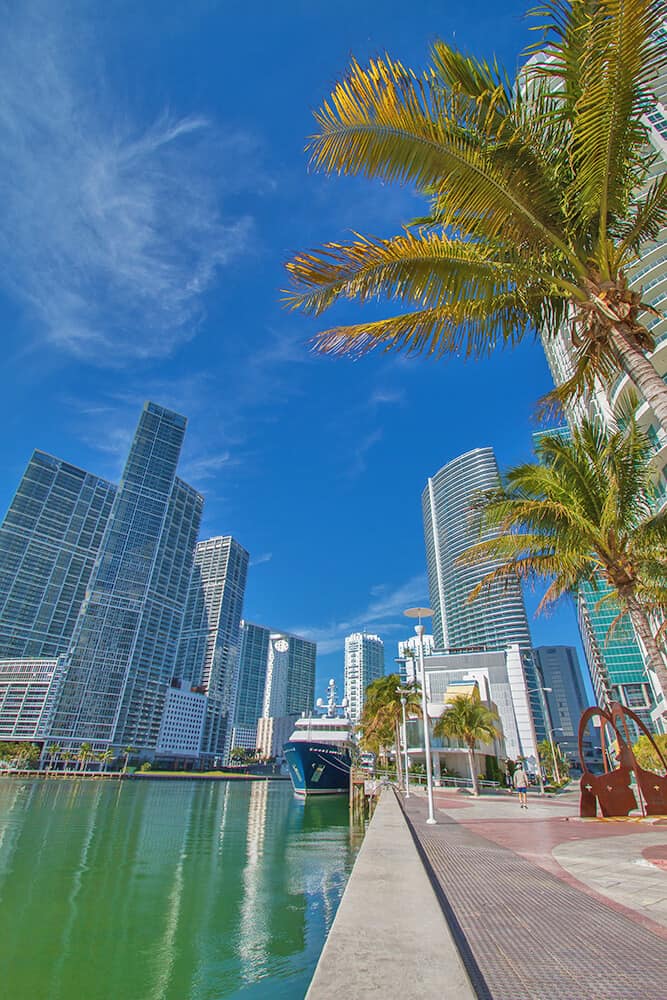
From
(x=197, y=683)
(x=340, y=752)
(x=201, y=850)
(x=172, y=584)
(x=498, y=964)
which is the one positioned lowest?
(x=201, y=850)

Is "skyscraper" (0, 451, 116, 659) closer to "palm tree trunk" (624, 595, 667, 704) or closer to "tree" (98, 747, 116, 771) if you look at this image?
"tree" (98, 747, 116, 771)

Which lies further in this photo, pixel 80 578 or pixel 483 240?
pixel 80 578

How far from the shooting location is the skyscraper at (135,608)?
123m

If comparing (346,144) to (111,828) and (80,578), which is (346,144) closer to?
(111,828)

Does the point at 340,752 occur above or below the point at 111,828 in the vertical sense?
above

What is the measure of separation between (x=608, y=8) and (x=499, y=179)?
1.44 m

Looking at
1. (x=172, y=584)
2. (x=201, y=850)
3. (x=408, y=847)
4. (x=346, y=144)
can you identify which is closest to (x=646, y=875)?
(x=408, y=847)

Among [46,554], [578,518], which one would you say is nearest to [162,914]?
[578,518]

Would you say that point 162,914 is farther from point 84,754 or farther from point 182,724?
point 182,724

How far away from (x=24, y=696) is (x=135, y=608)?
32832 millimetres

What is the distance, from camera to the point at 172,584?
153375mm

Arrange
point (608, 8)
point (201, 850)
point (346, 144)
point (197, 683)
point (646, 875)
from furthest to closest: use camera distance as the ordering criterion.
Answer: point (197, 683), point (201, 850), point (646, 875), point (346, 144), point (608, 8)

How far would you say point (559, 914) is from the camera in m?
4.03

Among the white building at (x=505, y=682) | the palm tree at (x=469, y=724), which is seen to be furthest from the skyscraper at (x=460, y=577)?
the palm tree at (x=469, y=724)
